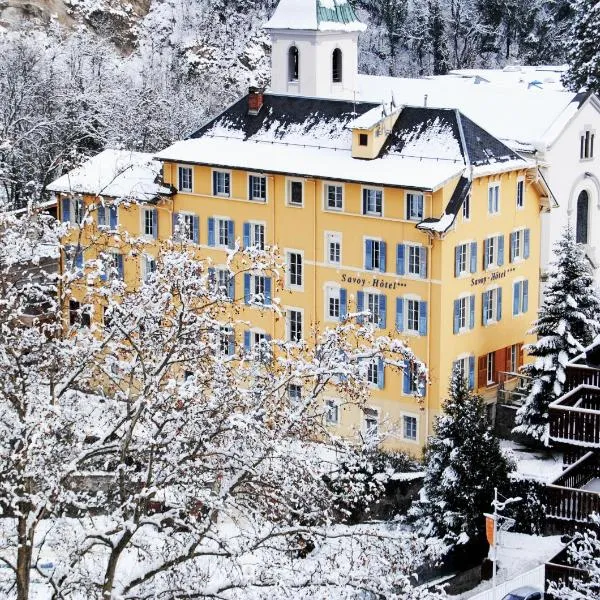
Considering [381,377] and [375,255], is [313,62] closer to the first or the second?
[375,255]

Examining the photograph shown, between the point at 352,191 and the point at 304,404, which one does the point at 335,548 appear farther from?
the point at 352,191

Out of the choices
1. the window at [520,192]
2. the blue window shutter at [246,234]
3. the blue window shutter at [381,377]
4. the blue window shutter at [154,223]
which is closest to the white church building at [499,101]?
the window at [520,192]

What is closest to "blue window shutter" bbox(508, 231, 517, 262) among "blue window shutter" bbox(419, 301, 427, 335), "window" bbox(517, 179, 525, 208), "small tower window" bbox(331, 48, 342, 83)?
"window" bbox(517, 179, 525, 208)

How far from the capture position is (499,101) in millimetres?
72875

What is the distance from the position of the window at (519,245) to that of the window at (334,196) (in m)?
6.37

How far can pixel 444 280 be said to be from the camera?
60.6m

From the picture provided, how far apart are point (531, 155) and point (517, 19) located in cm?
8169

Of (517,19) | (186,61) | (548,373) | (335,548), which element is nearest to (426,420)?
(548,373)

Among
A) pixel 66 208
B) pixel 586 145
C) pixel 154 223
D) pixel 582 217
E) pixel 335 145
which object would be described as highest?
pixel 335 145

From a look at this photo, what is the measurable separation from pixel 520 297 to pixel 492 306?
2.06 metres

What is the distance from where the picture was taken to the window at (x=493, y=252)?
6284cm

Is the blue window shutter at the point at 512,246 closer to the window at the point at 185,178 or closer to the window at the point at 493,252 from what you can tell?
the window at the point at 493,252

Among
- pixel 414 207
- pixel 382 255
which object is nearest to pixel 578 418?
pixel 414 207

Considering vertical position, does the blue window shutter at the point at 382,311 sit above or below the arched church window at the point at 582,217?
below
